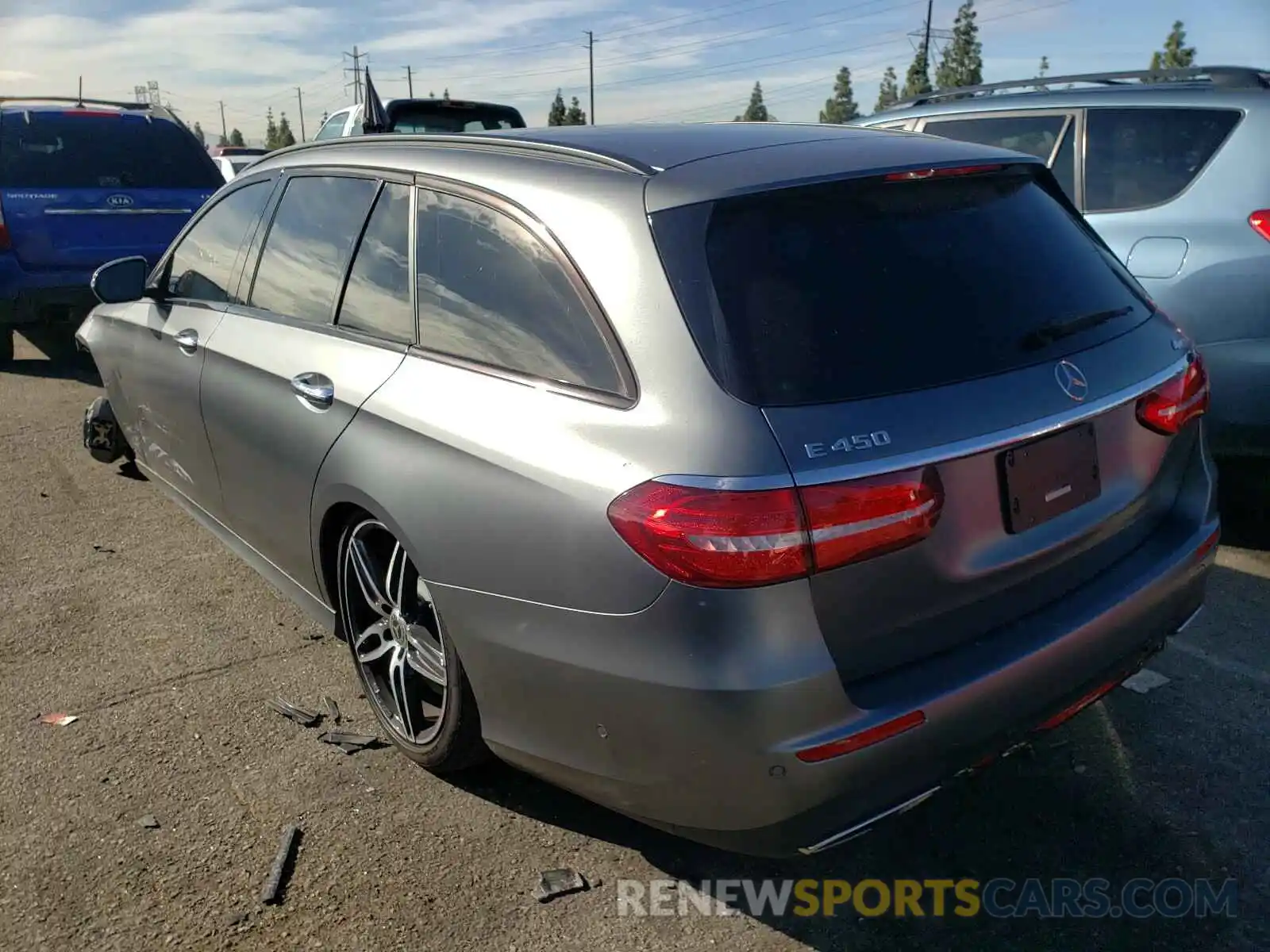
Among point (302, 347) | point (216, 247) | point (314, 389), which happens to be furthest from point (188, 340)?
point (314, 389)

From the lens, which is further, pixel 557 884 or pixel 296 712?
pixel 296 712

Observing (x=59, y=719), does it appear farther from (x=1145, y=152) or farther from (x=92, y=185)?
(x=92, y=185)

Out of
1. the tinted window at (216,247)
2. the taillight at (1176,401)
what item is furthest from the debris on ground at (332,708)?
the taillight at (1176,401)

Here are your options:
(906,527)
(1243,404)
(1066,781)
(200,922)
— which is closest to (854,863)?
(1066,781)

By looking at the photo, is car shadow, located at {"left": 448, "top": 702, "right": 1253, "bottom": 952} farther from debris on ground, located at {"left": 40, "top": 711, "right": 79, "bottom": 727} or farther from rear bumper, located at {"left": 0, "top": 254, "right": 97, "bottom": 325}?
rear bumper, located at {"left": 0, "top": 254, "right": 97, "bottom": 325}

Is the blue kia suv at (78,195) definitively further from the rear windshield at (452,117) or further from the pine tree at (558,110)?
the pine tree at (558,110)

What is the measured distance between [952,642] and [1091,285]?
108cm

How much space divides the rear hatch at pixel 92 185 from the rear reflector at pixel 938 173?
703 centimetres

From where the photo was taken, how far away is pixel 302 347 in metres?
3.13

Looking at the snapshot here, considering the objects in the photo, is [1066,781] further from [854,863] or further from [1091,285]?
[1091,285]

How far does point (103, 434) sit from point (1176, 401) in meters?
4.90

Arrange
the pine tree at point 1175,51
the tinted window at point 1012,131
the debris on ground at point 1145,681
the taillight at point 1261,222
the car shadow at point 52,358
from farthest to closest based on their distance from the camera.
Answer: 1. the pine tree at point 1175,51
2. the car shadow at point 52,358
3. the tinted window at point 1012,131
4. the taillight at point 1261,222
5. the debris on ground at point 1145,681

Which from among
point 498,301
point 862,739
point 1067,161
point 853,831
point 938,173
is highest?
point 1067,161

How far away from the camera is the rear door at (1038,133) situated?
5012 millimetres
